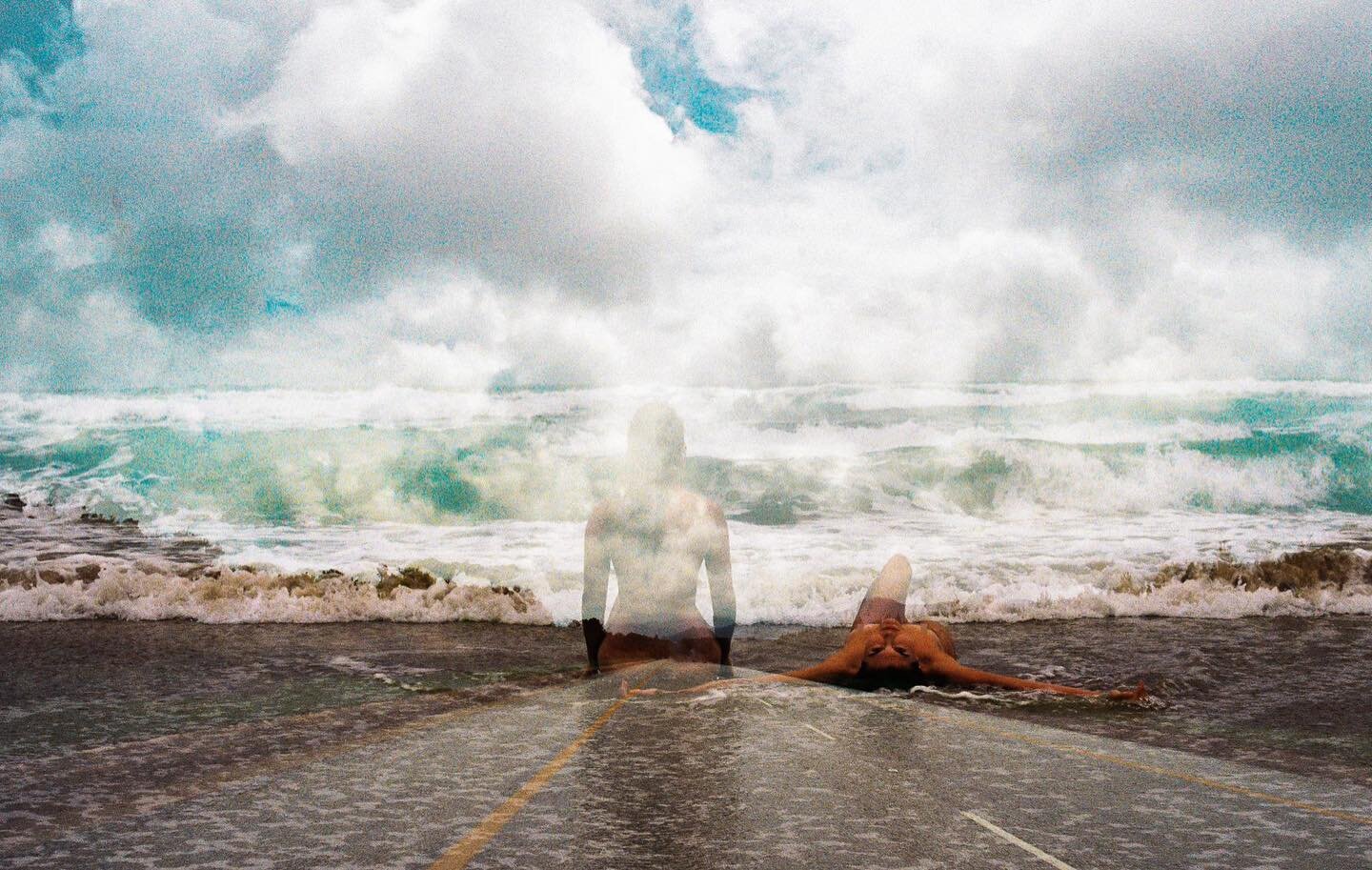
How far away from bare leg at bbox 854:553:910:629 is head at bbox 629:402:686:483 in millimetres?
2323

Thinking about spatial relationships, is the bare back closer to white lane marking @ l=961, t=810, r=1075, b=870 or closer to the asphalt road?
the asphalt road

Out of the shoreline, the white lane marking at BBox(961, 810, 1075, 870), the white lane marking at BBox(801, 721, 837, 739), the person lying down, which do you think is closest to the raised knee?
the person lying down

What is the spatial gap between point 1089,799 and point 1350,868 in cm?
87

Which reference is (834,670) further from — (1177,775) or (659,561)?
(1177,775)

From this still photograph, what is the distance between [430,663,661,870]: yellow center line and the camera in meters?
2.63

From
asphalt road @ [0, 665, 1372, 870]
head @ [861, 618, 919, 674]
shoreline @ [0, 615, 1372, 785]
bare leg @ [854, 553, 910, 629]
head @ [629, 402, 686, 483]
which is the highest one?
head @ [629, 402, 686, 483]

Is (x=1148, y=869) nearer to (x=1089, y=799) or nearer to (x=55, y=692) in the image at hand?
(x=1089, y=799)

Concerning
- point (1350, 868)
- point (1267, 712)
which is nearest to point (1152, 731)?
point (1267, 712)

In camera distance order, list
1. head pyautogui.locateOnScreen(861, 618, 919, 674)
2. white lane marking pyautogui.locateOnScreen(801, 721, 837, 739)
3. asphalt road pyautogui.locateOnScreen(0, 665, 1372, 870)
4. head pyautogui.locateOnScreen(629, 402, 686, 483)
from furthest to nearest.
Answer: head pyautogui.locateOnScreen(861, 618, 919, 674) < head pyautogui.locateOnScreen(629, 402, 686, 483) < white lane marking pyautogui.locateOnScreen(801, 721, 837, 739) < asphalt road pyautogui.locateOnScreen(0, 665, 1372, 870)

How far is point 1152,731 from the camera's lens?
541 cm

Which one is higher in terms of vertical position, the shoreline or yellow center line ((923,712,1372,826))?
yellow center line ((923,712,1372,826))

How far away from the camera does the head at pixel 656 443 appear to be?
19.2ft

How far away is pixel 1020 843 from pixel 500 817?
5.56ft

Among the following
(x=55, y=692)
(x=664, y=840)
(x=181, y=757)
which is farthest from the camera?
(x=55, y=692)
